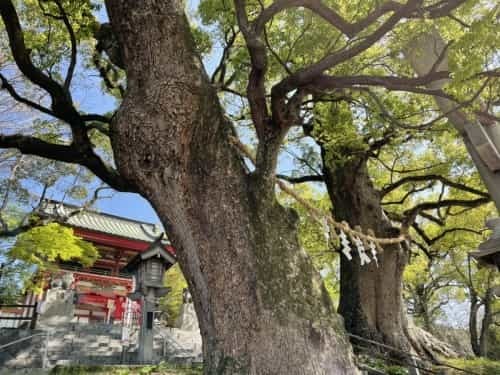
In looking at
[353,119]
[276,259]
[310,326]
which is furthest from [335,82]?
[353,119]

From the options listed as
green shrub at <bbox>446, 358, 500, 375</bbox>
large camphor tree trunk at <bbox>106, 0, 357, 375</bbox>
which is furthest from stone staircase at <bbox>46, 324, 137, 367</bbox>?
green shrub at <bbox>446, 358, 500, 375</bbox>

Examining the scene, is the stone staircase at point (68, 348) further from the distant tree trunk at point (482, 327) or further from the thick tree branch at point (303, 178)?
the distant tree trunk at point (482, 327)

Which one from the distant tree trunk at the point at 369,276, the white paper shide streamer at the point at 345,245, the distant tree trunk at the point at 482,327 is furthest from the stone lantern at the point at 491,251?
the distant tree trunk at the point at 482,327

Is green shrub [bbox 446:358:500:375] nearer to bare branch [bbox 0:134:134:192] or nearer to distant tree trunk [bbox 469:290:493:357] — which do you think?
bare branch [bbox 0:134:134:192]

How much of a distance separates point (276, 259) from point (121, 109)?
6.44ft

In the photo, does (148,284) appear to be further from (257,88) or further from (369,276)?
(257,88)

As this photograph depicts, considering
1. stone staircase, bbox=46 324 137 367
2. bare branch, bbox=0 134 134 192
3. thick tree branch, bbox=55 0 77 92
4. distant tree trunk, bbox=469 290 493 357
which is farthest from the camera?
distant tree trunk, bbox=469 290 493 357

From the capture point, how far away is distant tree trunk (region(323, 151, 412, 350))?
6223mm

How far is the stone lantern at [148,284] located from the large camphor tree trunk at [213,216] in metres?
4.69

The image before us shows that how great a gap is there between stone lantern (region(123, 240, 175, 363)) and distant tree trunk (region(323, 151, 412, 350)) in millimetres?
4109

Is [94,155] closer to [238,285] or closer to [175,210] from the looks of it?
[175,210]

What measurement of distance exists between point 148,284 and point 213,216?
204 inches

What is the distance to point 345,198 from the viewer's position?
23.9ft

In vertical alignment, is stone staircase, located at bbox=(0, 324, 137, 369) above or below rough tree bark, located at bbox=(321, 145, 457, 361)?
below
